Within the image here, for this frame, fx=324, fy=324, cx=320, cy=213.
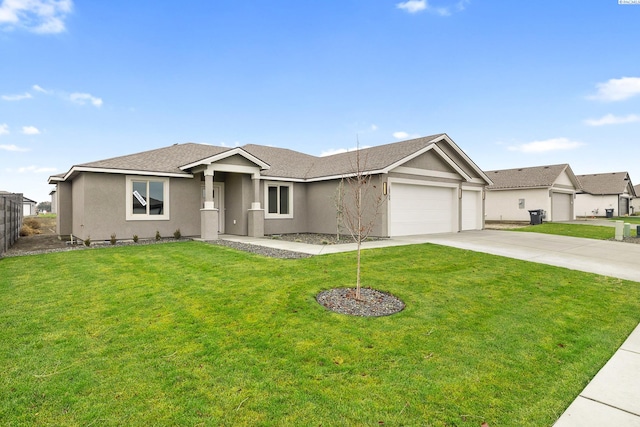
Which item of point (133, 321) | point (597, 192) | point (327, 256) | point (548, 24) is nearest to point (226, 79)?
point (327, 256)

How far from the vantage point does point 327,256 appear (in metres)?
9.34

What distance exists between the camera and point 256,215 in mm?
15211

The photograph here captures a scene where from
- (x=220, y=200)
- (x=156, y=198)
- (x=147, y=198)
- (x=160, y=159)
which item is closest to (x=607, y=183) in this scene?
(x=220, y=200)

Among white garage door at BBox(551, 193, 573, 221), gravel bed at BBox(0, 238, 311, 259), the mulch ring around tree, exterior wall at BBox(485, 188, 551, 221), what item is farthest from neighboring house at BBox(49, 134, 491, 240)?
white garage door at BBox(551, 193, 573, 221)

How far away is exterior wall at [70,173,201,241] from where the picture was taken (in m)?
12.7

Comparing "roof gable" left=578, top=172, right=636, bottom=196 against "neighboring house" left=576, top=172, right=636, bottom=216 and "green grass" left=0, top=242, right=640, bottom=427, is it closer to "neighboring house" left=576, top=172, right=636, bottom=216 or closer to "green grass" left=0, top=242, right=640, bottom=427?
"neighboring house" left=576, top=172, right=636, bottom=216

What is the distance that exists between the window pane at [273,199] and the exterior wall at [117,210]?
3.60 m

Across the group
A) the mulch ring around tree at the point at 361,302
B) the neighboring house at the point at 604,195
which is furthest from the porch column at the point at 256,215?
the neighboring house at the point at 604,195

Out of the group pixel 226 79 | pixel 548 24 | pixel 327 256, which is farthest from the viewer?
pixel 226 79

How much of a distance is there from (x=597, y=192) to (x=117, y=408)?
174ft

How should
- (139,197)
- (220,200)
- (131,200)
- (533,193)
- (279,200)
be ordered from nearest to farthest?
(131,200)
(139,197)
(220,200)
(279,200)
(533,193)

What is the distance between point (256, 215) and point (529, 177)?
86.2 ft

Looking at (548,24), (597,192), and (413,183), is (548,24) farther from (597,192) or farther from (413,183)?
(597,192)

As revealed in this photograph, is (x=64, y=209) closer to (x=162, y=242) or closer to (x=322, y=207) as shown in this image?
(x=162, y=242)
